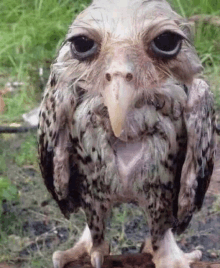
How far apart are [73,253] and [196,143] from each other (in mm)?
799

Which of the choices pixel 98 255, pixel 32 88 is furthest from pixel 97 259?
pixel 32 88

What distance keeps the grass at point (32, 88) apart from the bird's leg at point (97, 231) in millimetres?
705

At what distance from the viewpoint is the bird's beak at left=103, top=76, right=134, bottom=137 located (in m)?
1.25

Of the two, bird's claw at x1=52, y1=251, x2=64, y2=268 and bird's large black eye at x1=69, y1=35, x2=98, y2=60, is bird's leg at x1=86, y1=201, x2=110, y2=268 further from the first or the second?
bird's large black eye at x1=69, y1=35, x2=98, y2=60

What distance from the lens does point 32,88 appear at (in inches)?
158

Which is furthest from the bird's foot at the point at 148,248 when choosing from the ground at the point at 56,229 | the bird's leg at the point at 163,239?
the ground at the point at 56,229

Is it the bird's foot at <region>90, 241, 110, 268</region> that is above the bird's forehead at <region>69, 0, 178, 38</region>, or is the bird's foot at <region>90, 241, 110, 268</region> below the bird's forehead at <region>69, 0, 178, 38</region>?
below

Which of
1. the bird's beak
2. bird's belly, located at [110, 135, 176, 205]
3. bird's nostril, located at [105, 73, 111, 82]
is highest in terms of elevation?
bird's nostril, located at [105, 73, 111, 82]

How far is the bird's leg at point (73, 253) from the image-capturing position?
1.94 metres

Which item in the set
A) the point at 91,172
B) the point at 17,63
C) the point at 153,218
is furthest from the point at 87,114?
the point at 17,63

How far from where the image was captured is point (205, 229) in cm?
275

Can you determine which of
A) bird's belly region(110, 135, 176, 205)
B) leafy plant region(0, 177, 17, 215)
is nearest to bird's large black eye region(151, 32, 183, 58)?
bird's belly region(110, 135, 176, 205)

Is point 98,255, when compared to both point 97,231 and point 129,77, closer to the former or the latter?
point 97,231

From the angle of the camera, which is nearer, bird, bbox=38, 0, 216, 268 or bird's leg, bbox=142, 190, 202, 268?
bird, bbox=38, 0, 216, 268
